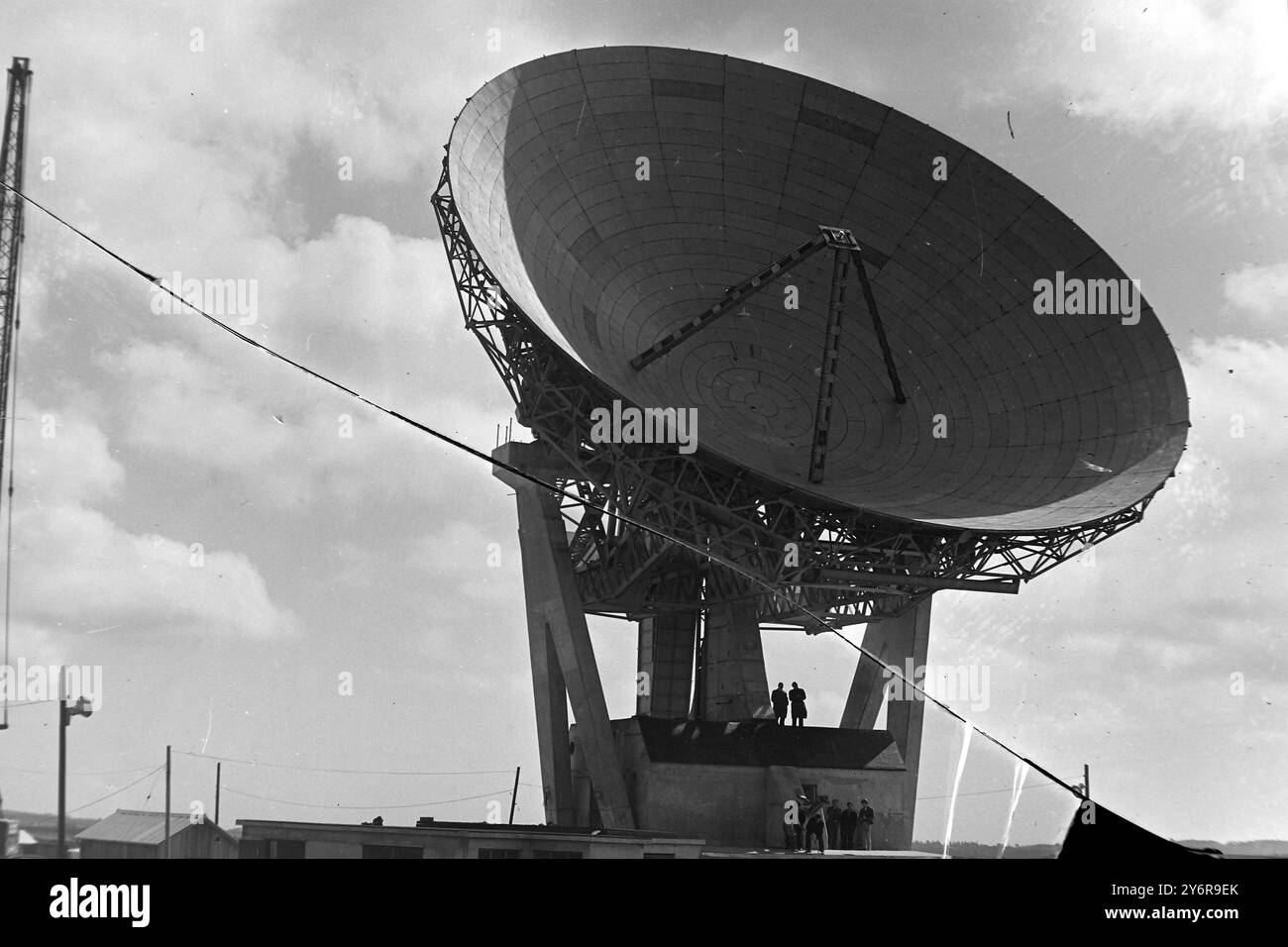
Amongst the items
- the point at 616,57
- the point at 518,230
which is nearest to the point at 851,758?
the point at 518,230

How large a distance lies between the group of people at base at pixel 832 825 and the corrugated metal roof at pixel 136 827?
29950 millimetres

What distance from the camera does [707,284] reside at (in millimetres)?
50188

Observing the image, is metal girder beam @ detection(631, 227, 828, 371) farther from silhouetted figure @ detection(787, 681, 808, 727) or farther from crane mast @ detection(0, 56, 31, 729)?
crane mast @ detection(0, 56, 31, 729)

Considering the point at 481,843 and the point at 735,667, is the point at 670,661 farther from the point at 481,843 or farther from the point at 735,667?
the point at 481,843

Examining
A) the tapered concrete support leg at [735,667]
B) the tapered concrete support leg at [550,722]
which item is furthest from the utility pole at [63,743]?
the tapered concrete support leg at [735,667]

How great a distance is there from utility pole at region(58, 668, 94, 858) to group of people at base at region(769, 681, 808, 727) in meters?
40.4

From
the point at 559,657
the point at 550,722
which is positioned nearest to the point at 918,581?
the point at 559,657

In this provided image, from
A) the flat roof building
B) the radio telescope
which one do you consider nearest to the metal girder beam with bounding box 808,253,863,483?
the radio telescope

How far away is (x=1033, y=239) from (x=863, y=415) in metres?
9.12

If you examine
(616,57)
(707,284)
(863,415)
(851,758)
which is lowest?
(851,758)

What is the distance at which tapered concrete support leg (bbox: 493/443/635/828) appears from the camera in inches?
1953

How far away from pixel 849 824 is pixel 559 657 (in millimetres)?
11796

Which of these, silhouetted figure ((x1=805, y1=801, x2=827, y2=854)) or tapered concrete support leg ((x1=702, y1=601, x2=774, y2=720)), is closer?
silhouetted figure ((x1=805, y1=801, x2=827, y2=854))
